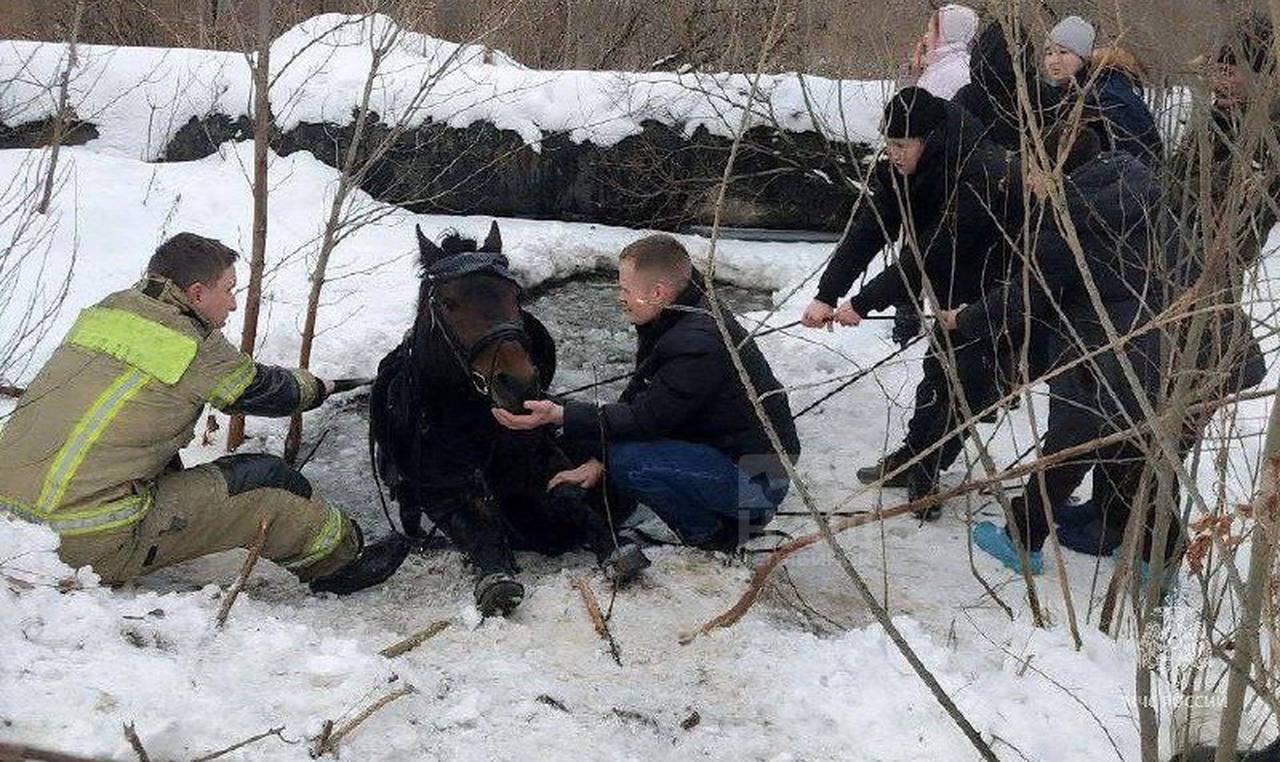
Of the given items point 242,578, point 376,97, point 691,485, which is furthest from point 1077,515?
point 376,97

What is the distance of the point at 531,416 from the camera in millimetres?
4004

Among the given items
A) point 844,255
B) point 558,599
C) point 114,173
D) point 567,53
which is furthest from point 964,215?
point 567,53

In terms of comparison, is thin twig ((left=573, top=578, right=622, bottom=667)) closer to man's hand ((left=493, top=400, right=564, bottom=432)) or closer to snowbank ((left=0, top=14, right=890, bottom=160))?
man's hand ((left=493, top=400, right=564, bottom=432))

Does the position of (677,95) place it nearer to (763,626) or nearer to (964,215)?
(964,215)

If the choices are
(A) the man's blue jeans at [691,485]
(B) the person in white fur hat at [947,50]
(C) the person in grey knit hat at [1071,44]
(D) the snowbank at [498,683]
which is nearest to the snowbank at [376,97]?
(B) the person in white fur hat at [947,50]

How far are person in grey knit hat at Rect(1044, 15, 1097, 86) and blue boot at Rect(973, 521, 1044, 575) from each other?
1.97m

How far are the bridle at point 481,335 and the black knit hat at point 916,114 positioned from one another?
5.72ft

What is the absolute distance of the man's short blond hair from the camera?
430 cm

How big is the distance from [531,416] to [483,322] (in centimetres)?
39

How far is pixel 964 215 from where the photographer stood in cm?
493

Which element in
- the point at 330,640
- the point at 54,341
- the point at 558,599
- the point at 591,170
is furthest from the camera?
the point at 591,170

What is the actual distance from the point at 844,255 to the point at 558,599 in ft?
7.16

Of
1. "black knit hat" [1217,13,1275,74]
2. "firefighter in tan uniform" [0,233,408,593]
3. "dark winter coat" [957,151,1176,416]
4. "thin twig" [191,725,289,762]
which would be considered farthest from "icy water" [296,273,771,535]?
"black knit hat" [1217,13,1275,74]

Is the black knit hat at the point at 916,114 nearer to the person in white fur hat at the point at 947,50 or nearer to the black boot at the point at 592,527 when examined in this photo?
the person in white fur hat at the point at 947,50
